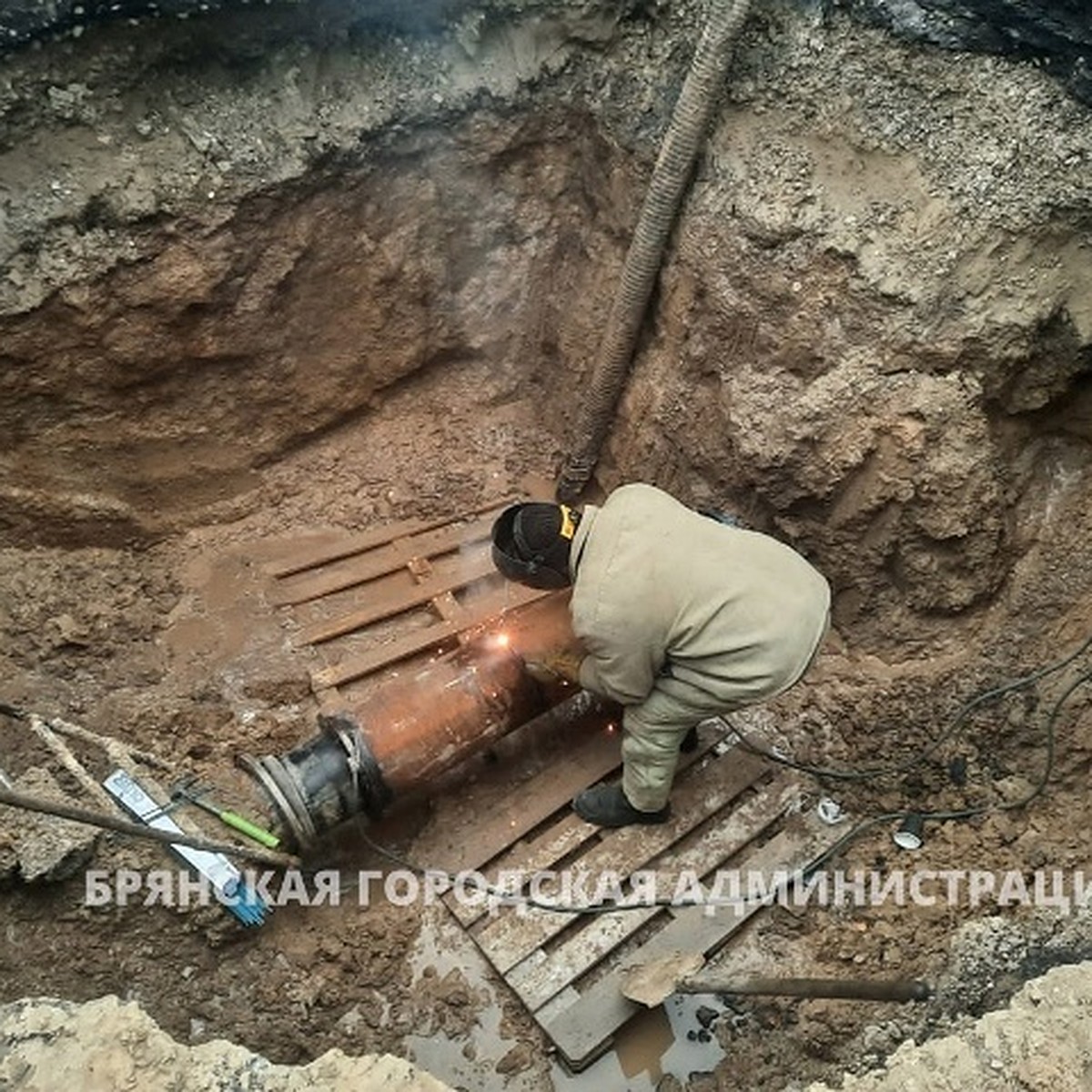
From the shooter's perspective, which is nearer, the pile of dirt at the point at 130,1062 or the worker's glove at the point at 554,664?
the pile of dirt at the point at 130,1062

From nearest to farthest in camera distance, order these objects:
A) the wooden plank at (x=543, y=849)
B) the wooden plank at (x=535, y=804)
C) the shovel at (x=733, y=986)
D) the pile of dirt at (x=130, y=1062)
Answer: the pile of dirt at (x=130, y=1062)
the shovel at (x=733, y=986)
the wooden plank at (x=543, y=849)
the wooden plank at (x=535, y=804)

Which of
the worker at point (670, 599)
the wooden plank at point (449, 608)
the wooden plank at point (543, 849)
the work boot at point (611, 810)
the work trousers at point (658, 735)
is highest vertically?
the worker at point (670, 599)

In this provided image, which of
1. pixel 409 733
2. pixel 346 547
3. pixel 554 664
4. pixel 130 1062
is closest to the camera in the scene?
pixel 130 1062

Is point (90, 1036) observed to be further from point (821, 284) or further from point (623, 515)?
point (821, 284)

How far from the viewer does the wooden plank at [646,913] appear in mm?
3666

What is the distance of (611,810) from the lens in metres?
4.03

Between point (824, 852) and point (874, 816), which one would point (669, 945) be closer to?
point (824, 852)

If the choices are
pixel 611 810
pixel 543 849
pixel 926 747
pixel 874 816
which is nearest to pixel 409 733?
pixel 543 849

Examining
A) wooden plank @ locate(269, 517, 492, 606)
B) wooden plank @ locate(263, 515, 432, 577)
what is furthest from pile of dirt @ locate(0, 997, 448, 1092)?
wooden plank @ locate(263, 515, 432, 577)

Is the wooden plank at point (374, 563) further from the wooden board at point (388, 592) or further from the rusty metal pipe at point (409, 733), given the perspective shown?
the rusty metal pipe at point (409, 733)

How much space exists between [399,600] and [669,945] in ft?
5.82

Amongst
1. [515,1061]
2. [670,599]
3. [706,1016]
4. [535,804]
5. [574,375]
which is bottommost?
[515,1061]

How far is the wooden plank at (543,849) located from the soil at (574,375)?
0.56 feet

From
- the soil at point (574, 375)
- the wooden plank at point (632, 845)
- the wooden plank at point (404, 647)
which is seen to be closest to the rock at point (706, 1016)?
the soil at point (574, 375)
